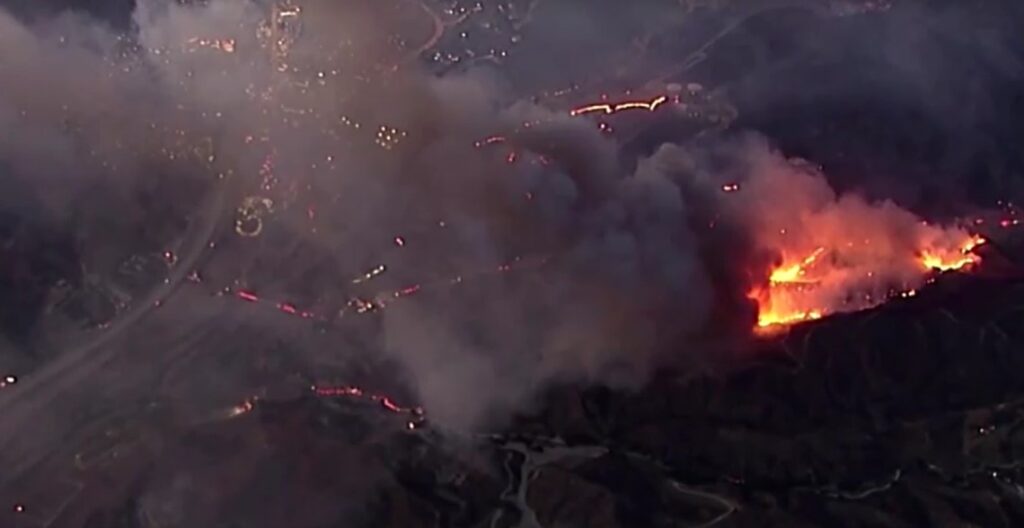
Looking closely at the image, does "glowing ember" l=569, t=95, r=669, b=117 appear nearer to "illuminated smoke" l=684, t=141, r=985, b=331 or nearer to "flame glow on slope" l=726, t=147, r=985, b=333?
"illuminated smoke" l=684, t=141, r=985, b=331

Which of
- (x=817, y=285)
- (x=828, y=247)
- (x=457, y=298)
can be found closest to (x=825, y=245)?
(x=828, y=247)

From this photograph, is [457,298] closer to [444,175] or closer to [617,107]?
[444,175]

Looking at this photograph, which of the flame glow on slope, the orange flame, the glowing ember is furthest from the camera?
the glowing ember

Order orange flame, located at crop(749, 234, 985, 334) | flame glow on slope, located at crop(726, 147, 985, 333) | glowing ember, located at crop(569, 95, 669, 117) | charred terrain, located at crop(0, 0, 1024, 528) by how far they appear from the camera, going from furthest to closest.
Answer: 1. glowing ember, located at crop(569, 95, 669, 117)
2. flame glow on slope, located at crop(726, 147, 985, 333)
3. orange flame, located at crop(749, 234, 985, 334)
4. charred terrain, located at crop(0, 0, 1024, 528)

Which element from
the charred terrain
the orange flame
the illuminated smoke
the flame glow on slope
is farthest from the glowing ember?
the orange flame

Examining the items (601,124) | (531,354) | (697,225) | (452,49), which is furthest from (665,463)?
(452,49)

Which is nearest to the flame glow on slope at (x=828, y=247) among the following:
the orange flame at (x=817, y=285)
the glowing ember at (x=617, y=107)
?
the orange flame at (x=817, y=285)
